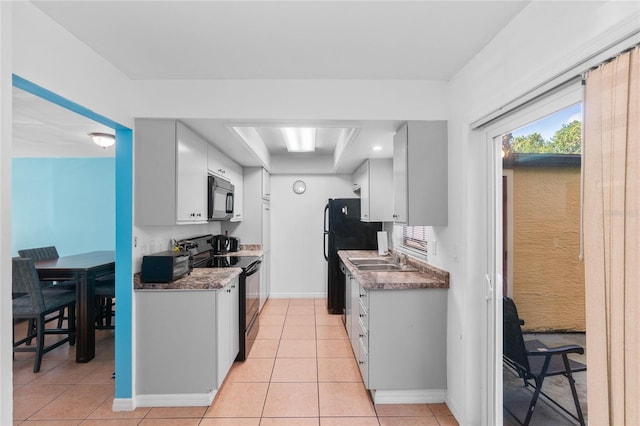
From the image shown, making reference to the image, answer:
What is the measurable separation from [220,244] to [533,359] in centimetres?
364

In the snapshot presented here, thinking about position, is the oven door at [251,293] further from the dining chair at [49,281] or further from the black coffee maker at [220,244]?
the dining chair at [49,281]

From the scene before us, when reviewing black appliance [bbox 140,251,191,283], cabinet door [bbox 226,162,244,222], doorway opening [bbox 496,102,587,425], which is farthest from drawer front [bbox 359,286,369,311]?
cabinet door [bbox 226,162,244,222]

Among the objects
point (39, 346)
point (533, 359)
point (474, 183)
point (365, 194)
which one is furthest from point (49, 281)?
point (533, 359)

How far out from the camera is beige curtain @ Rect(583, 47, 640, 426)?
1.02m

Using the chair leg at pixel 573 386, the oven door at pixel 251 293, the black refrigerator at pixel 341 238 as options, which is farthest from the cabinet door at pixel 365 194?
the chair leg at pixel 573 386

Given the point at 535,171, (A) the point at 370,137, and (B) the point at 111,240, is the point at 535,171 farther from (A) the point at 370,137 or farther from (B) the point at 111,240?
(B) the point at 111,240

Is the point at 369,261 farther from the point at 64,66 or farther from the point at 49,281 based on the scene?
the point at 49,281

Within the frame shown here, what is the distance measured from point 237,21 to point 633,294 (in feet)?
6.78

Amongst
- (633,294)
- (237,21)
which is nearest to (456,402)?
(633,294)

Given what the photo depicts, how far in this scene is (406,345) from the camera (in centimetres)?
233

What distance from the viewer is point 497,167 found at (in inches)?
78.7

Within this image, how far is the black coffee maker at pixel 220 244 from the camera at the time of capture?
417cm


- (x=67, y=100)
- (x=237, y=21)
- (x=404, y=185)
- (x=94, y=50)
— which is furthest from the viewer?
(x=404, y=185)

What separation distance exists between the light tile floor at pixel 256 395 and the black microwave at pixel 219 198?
1494 millimetres
